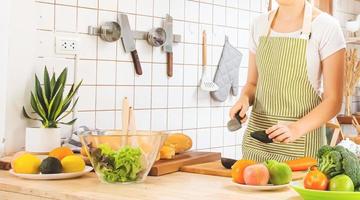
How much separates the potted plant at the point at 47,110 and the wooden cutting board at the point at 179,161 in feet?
1.31

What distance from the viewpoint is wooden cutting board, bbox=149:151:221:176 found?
1.77 m

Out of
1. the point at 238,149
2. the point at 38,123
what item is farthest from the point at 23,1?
the point at 238,149

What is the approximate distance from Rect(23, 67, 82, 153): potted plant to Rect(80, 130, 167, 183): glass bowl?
359 mm

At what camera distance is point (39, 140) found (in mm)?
1963

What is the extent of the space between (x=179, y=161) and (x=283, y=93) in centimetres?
55

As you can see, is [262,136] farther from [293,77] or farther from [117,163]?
[117,163]

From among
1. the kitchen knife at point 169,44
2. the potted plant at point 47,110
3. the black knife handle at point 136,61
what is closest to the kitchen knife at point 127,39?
the black knife handle at point 136,61

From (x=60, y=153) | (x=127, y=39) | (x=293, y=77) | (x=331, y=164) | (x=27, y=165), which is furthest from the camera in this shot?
(x=127, y=39)

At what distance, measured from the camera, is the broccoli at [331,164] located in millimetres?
1369

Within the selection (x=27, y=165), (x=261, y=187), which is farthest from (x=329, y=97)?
(x=27, y=165)

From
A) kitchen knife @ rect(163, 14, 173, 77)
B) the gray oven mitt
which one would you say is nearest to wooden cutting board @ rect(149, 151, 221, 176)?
kitchen knife @ rect(163, 14, 173, 77)

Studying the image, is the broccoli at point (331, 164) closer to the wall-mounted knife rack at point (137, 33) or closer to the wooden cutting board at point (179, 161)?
the wooden cutting board at point (179, 161)

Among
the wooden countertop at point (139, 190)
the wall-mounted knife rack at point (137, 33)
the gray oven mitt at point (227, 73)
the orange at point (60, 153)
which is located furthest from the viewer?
the gray oven mitt at point (227, 73)

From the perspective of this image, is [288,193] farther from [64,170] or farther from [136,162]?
[64,170]
